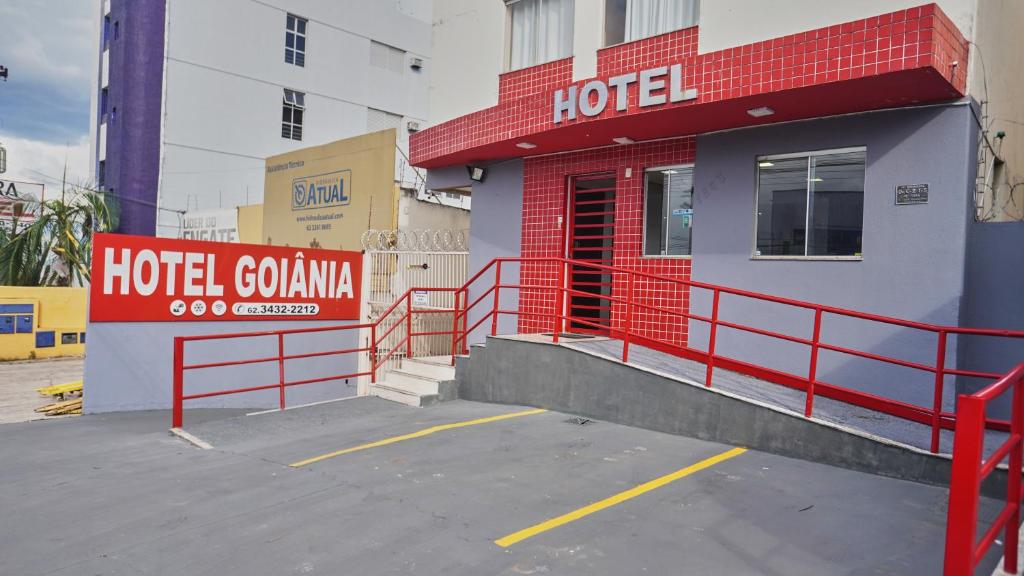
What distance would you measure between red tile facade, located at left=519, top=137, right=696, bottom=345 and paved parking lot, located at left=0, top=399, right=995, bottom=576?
2.80 meters

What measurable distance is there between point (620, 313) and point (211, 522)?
23.4 feet

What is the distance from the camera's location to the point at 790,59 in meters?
7.69

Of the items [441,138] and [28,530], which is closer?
[28,530]

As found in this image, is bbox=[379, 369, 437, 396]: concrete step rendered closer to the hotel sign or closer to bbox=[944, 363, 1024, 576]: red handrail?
the hotel sign

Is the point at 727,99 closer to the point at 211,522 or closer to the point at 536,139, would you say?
the point at 536,139

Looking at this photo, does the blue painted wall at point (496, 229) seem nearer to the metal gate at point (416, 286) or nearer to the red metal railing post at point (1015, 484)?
the metal gate at point (416, 286)

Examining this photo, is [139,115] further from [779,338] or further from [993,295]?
[993,295]

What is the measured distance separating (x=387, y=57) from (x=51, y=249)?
56.0 ft

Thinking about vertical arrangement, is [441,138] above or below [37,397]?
above

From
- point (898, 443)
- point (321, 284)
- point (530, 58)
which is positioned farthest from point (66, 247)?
point (898, 443)

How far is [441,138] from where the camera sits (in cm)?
1259

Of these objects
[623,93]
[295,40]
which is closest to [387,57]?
[295,40]

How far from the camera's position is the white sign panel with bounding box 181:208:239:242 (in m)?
24.1

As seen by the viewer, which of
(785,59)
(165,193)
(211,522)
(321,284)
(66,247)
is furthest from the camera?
(165,193)
